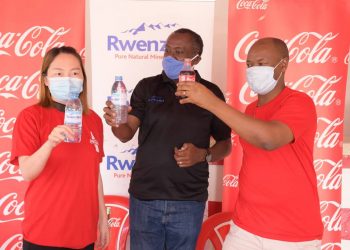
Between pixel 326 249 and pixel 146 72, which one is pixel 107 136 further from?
pixel 326 249

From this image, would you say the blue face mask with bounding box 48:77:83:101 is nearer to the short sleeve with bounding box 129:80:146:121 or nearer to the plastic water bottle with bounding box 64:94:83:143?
the plastic water bottle with bounding box 64:94:83:143

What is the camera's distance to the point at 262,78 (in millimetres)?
1607

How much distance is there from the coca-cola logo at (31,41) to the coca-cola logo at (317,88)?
143 cm

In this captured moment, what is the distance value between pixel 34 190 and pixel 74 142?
0.25 m

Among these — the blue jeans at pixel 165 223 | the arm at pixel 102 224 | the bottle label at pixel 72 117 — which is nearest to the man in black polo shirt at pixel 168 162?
the blue jeans at pixel 165 223

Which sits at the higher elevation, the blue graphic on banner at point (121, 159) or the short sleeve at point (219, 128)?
the short sleeve at point (219, 128)

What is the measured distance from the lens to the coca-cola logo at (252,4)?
2.72 meters

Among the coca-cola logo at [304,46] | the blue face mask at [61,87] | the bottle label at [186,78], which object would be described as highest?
the coca-cola logo at [304,46]

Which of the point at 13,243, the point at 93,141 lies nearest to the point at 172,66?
the point at 93,141

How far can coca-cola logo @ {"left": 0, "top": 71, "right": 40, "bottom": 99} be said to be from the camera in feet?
9.17

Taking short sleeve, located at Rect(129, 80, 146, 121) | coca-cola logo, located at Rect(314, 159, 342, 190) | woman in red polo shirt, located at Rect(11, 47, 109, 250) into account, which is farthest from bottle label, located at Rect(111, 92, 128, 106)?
coca-cola logo, located at Rect(314, 159, 342, 190)

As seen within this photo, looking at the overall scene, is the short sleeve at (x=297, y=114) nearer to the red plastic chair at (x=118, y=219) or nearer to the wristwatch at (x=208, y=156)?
the wristwatch at (x=208, y=156)

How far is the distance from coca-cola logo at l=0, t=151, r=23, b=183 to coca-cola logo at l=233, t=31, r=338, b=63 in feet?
6.09

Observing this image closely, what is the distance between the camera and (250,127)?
1.38m
